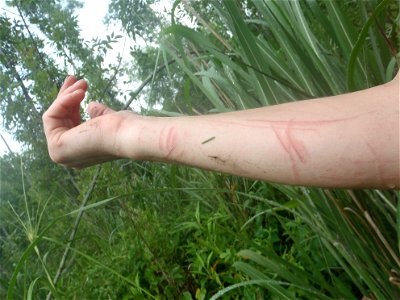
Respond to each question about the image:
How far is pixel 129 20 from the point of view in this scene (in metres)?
2.03

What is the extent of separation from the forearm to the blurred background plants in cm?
16

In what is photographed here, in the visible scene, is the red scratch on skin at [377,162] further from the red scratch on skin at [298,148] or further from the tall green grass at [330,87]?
the tall green grass at [330,87]

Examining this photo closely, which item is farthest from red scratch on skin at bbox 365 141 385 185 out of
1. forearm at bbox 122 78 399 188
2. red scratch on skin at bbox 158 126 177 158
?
red scratch on skin at bbox 158 126 177 158

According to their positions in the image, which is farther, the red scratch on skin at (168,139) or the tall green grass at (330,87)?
the tall green grass at (330,87)

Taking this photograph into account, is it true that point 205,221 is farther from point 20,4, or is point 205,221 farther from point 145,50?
point 20,4

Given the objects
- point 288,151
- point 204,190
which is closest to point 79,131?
point 288,151

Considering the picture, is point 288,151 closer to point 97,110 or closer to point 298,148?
point 298,148

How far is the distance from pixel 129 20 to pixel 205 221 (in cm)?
113

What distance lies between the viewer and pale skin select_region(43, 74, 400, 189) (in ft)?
1.03

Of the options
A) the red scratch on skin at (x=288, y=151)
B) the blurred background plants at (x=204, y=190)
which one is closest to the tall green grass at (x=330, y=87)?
the blurred background plants at (x=204, y=190)

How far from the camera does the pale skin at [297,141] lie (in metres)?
0.31

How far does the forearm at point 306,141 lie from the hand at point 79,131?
0.10 m

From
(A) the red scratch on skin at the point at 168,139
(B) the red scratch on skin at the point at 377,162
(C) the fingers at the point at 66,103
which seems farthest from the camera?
(C) the fingers at the point at 66,103

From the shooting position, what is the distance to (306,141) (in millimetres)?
341
